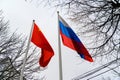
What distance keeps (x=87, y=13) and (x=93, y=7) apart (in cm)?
32

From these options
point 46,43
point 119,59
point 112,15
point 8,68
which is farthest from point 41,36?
point 8,68

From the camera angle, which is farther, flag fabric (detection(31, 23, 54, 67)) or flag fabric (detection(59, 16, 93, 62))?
flag fabric (detection(59, 16, 93, 62))

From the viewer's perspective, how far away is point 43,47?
8312 millimetres

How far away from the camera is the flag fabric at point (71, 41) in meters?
8.35

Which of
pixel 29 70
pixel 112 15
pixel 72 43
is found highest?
pixel 112 15

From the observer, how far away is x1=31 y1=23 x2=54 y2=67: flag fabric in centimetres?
813

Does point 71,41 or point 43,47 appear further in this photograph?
point 71,41

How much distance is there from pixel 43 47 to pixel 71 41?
0.99 meters

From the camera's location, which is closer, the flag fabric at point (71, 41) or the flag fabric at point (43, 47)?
the flag fabric at point (43, 47)

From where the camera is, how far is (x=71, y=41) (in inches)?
338

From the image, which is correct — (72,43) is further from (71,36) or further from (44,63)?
(44,63)

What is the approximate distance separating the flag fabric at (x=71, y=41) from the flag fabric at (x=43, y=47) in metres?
0.58

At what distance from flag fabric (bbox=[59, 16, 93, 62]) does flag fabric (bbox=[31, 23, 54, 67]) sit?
0.58 m

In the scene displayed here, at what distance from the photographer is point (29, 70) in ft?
55.2
